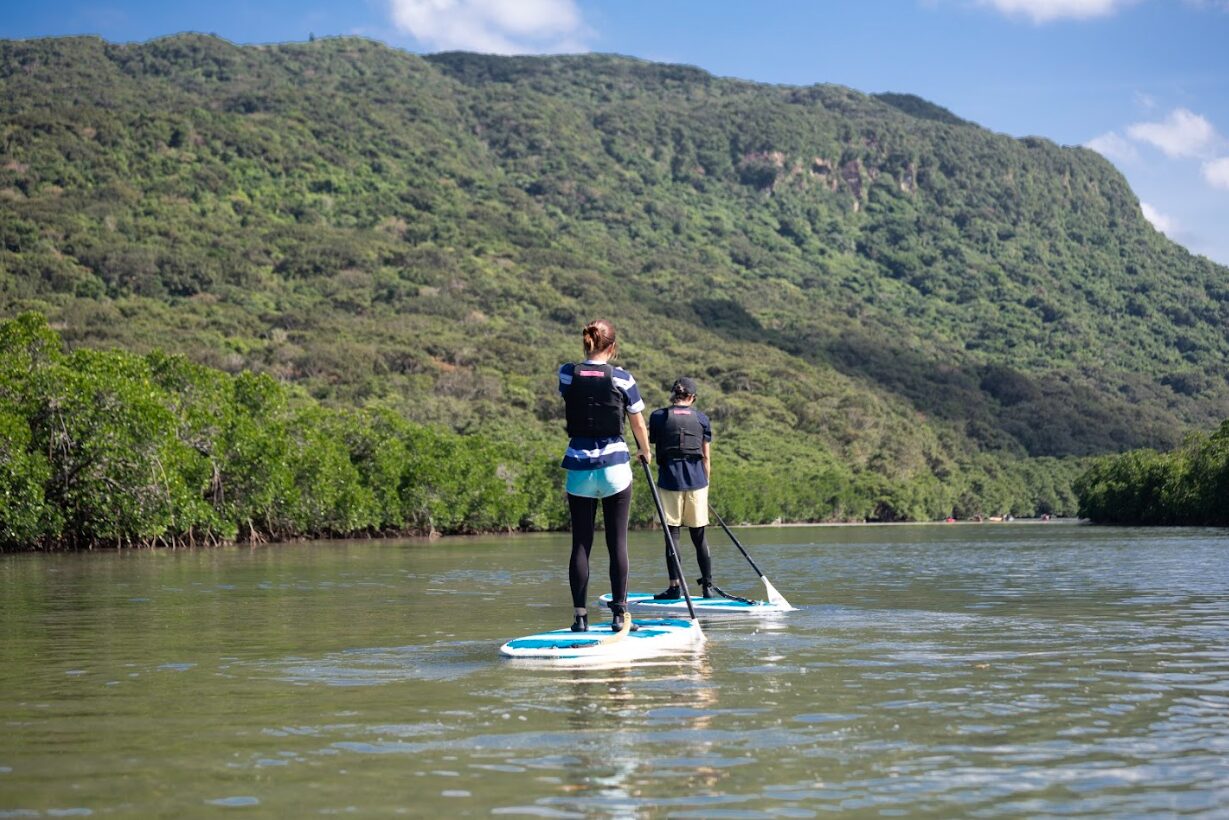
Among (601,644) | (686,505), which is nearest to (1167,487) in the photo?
(686,505)

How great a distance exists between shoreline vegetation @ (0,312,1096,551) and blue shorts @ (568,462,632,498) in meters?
32.6

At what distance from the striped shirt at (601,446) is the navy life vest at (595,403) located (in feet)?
0.15

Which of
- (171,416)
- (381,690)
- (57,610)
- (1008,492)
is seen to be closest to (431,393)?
(1008,492)

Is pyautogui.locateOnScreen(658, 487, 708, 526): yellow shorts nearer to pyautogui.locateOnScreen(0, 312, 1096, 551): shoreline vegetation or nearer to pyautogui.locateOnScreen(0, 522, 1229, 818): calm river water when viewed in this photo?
pyautogui.locateOnScreen(0, 522, 1229, 818): calm river water

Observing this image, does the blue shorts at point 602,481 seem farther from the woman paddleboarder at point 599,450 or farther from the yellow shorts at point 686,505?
the yellow shorts at point 686,505

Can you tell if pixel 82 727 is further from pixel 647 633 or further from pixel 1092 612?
pixel 1092 612

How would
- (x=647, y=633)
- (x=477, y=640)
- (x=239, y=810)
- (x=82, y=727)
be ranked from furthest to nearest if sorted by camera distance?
(x=477, y=640), (x=647, y=633), (x=82, y=727), (x=239, y=810)

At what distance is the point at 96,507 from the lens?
4409 cm

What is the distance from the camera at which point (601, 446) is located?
11.9 metres

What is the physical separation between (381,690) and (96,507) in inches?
1465

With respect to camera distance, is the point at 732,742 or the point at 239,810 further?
the point at 732,742

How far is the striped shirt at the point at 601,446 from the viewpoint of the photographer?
11.8 m

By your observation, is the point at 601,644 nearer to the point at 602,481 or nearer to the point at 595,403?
the point at 602,481

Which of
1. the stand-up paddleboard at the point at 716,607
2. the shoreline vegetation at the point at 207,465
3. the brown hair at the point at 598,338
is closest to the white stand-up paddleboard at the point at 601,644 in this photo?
the brown hair at the point at 598,338
